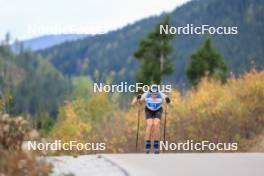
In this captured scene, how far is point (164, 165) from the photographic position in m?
14.4

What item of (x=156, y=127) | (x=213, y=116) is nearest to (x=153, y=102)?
(x=156, y=127)

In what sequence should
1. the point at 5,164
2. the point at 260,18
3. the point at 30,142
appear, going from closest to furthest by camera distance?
the point at 5,164, the point at 30,142, the point at 260,18

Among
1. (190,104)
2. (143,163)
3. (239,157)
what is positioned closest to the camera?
(143,163)

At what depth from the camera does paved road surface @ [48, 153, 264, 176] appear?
42.8 ft

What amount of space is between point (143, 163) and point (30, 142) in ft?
7.30

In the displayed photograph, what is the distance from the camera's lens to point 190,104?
22.8 metres

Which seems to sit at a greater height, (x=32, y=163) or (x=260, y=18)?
(x=260, y=18)

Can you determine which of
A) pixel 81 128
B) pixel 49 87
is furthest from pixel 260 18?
pixel 81 128

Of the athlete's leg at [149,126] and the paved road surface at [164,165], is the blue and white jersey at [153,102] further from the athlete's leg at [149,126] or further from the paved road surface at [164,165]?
the paved road surface at [164,165]

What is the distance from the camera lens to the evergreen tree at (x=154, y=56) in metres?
50.6

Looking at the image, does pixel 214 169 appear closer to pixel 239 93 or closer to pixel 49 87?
pixel 239 93

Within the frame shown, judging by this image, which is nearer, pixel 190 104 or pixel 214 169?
pixel 214 169

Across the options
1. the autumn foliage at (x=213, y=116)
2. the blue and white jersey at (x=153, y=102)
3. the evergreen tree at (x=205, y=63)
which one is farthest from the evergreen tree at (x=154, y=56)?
the blue and white jersey at (x=153, y=102)

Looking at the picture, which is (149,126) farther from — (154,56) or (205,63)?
(205,63)
